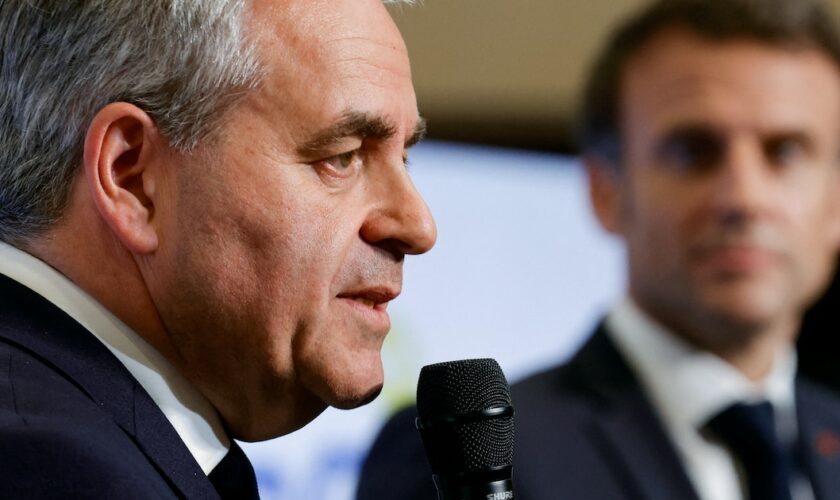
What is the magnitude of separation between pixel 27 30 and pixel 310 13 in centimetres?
38

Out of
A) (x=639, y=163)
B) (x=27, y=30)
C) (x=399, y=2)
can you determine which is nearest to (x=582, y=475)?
(x=639, y=163)

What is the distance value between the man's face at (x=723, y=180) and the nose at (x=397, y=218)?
1.50 meters

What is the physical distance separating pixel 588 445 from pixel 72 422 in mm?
1631

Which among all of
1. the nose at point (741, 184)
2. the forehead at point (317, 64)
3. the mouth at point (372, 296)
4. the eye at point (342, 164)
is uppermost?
the forehead at point (317, 64)

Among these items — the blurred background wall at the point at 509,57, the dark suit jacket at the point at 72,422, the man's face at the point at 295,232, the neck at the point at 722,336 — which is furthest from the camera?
the blurred background wall at the point at 509,57

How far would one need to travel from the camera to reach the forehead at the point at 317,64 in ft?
5.21

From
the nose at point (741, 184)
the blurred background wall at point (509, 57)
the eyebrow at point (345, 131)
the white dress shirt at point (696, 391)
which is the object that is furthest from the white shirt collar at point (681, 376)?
the eyebrow at point (345, 131)

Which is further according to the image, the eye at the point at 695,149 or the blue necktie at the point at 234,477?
the eye at the point at 695,149

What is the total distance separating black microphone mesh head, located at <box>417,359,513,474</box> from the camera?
147 centimetres

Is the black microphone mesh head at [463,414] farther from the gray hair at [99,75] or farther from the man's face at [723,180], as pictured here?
the man's face at [723,180]

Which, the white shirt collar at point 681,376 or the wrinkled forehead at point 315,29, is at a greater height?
the wrinkled forehead at point 315,29

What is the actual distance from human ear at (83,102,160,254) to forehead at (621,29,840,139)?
1966 mm

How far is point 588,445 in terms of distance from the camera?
2697 mm

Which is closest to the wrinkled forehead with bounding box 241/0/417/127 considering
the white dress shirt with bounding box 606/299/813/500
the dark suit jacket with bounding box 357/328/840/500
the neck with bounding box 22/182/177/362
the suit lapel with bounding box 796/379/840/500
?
the neck with bounding box 22/182/177/362
